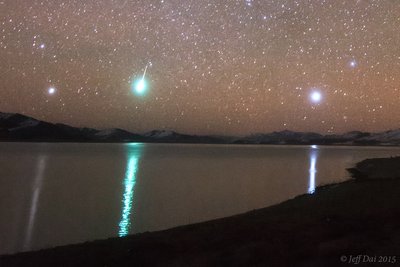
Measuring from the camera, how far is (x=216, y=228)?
57.9 feet

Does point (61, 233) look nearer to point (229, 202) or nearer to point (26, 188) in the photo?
point (229, 202)

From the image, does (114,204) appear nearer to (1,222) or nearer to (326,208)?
(1,222)

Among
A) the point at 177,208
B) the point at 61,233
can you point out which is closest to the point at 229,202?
the point at 177,208

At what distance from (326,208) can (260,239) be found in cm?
736

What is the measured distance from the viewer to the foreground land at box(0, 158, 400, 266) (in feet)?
35.8

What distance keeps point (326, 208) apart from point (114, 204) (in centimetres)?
2435

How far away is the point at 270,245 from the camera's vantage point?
492 inches

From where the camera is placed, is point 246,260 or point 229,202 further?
point 229,202

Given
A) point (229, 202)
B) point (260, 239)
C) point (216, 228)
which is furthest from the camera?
point (229, 202)

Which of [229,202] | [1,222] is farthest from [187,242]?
[229,202]

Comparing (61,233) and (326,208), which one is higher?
(326,208)

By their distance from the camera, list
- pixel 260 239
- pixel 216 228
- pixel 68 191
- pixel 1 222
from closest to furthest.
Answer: pixel 260 239
pixel 216 228
pixel 1 222
pixel 68 191

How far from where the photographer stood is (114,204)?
130ft

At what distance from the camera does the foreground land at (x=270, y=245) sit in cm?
1092
